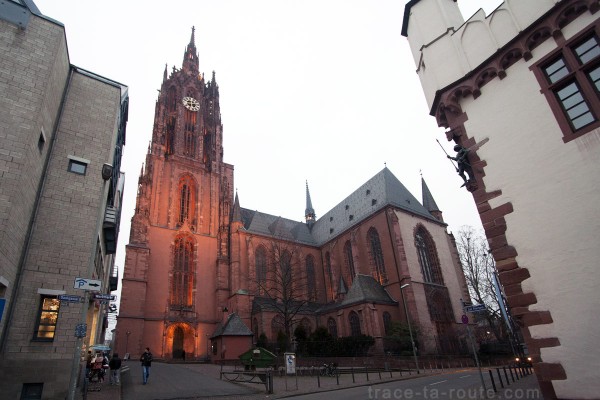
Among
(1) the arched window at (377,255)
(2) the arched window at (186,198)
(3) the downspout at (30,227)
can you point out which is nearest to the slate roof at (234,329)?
(1) the arched window at (377,255)

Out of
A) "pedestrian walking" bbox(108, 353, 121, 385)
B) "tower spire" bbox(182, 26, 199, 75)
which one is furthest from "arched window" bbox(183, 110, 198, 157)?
"pedestrian walking" bbox(108, 353, 121, 385)

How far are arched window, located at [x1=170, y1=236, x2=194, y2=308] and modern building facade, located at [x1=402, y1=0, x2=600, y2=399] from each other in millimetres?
35970

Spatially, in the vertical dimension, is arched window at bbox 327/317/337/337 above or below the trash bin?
above

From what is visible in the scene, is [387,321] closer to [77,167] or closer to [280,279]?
[280,279]

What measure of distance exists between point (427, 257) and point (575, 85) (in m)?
33.9

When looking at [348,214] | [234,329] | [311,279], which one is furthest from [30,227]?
[348,214]

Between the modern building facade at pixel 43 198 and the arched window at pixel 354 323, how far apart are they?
1012 inches

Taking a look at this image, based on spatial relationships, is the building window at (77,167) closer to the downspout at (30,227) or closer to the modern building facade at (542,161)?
the downspout at (30,227)

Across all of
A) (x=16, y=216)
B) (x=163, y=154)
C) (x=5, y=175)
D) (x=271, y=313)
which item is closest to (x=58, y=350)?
(x=16, y=216)

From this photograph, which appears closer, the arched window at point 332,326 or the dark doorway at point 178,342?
the dark doorway at point 178,342

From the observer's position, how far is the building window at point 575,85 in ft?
23.0

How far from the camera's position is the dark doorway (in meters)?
36.5

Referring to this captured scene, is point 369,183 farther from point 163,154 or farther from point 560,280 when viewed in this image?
point 560,280

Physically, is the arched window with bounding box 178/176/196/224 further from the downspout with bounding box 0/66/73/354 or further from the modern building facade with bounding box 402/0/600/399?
the modern building facade with bounding box 402/0/600/399
